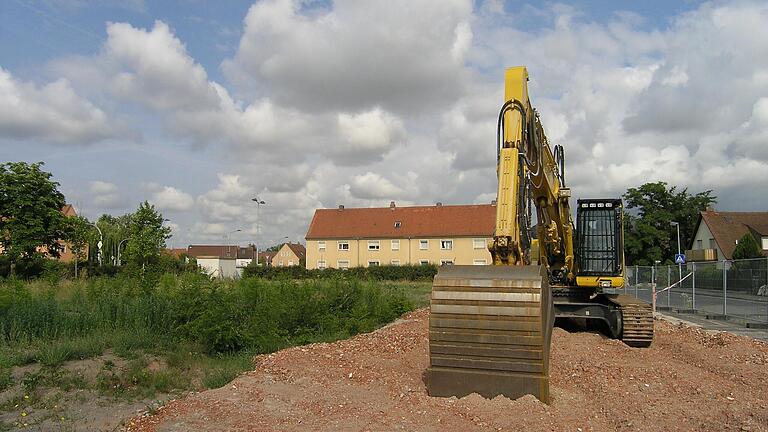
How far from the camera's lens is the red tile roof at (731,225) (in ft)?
196

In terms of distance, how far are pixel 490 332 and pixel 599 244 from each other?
7.61 metres

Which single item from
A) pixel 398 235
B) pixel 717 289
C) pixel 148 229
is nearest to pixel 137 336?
pixel 717 289

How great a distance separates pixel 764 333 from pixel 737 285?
12.1 ft

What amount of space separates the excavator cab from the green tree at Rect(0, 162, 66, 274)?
31.9 m

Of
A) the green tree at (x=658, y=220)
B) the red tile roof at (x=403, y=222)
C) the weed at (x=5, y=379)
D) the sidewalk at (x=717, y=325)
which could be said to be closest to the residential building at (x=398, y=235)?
the red tile roof at (x=403, y=222)

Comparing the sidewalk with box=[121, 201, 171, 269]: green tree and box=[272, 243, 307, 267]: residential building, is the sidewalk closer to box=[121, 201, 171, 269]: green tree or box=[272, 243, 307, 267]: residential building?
box=[121, 201, 171, 269]: green tree

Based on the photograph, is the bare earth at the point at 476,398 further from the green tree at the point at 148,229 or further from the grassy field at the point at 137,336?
the green tree at the point at 148,229

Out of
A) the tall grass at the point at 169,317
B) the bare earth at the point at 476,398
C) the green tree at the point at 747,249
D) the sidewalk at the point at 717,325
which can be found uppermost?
the green tree at the point at 747,249

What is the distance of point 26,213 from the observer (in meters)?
36.2

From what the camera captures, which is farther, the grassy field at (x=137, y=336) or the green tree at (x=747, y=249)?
the green tree at (x=747, y=249)

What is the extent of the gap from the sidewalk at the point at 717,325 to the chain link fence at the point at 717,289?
0.33 m

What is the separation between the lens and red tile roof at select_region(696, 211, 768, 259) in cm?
5984

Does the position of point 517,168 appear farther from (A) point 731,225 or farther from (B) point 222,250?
(B) point 222,250

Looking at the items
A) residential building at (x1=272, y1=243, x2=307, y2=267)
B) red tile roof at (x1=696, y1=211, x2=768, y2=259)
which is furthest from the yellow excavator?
residential building at (x1=272, y1=243, x2=307, y2=267)
